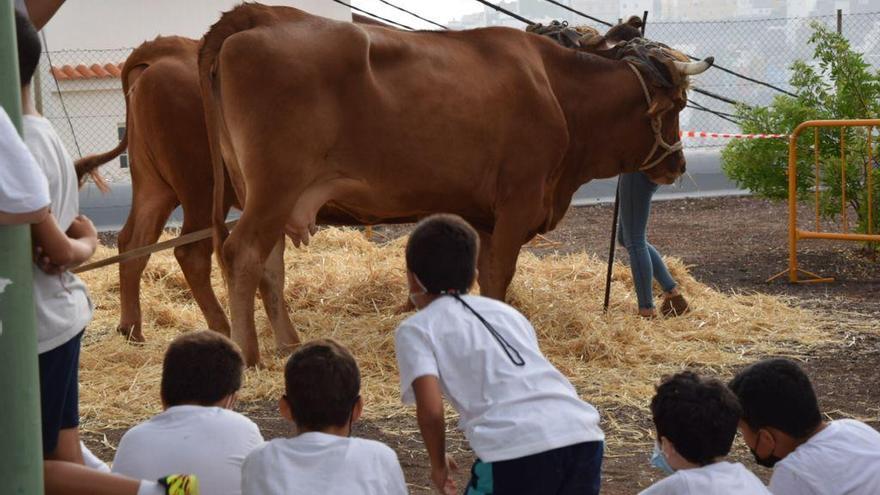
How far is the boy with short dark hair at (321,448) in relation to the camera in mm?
3250

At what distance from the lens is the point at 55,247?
3.26 metres

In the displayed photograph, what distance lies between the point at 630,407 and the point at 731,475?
3.01 m

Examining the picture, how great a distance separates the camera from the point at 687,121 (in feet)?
82.8

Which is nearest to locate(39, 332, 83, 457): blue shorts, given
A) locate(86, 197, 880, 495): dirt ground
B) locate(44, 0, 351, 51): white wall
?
locate(86, 197, 880, 495): dirt ground

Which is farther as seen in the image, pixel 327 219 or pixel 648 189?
pixel 648 189

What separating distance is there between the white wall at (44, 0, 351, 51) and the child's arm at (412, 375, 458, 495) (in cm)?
1743

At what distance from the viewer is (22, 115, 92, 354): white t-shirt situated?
11.0ft

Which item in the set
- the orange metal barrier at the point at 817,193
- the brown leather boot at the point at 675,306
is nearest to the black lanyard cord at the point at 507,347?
the brown leather boot at the point at 675,306

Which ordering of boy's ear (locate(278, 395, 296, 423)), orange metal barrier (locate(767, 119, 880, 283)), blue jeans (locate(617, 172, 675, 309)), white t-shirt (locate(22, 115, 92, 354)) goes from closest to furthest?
1. white t-shirt (locate(22, 115, 92, 354))
2. boy's ear (locate(278, 395, 296, 423))
3. blue jeans (locate(617, 172, 675, 309))
4. orange metal barrier (locate(767, 119, 880, 283))

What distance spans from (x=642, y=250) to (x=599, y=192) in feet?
28.6

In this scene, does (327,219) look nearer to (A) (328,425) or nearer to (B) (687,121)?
(A) (328,425)

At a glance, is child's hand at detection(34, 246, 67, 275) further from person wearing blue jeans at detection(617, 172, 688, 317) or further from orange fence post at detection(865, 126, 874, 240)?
orange fence post at detection(865, 126, 874, 240)

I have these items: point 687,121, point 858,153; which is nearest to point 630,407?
point 858,153

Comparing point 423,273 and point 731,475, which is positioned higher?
point 423,273
